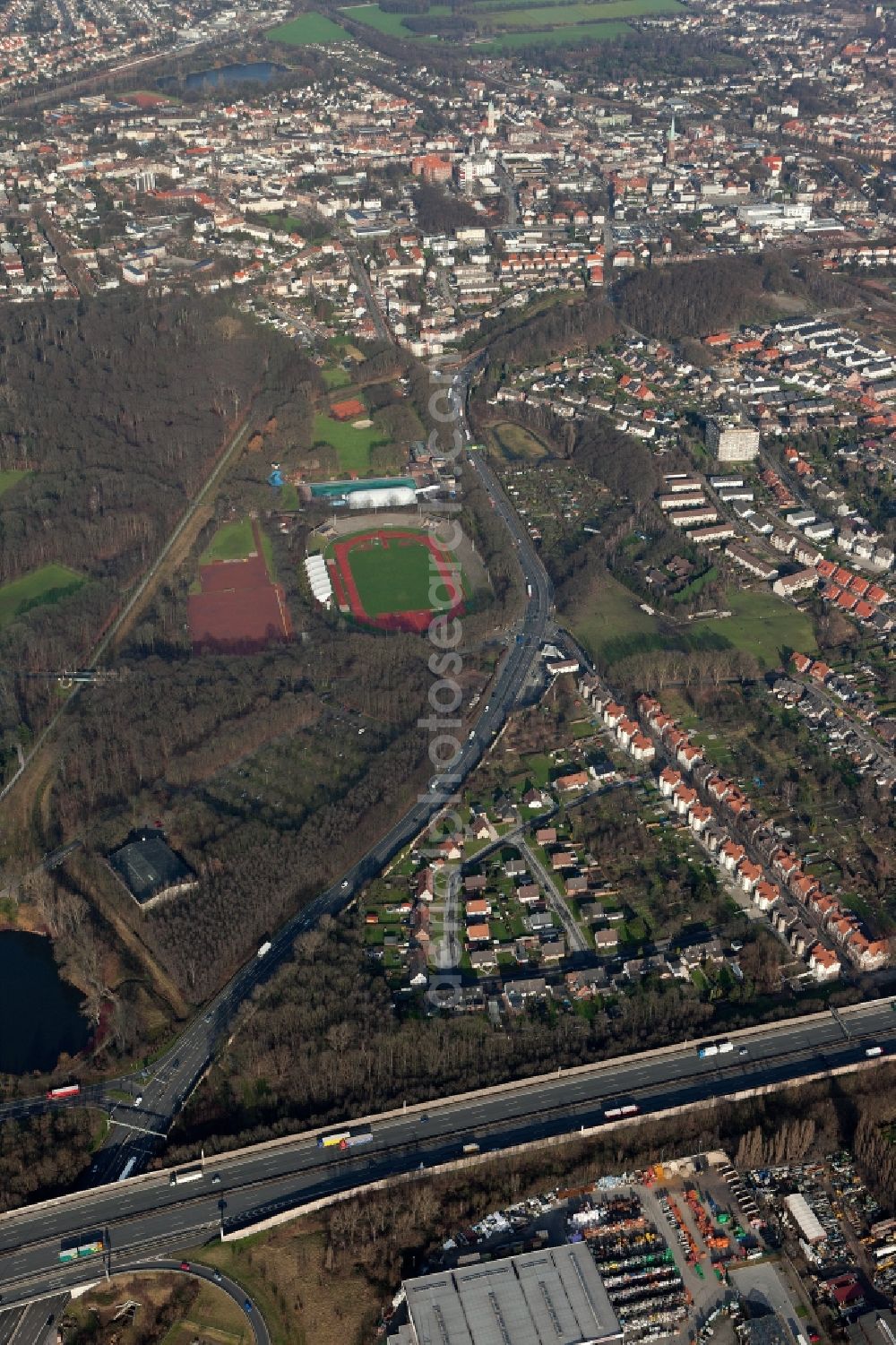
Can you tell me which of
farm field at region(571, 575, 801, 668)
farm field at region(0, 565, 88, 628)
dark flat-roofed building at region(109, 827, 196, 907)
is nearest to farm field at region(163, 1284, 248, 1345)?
dark flat-roofed building at region(109, 827, 196, 907)

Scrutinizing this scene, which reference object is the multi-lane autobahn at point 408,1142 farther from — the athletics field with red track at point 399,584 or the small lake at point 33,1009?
the athletics field with red track at point 399,584

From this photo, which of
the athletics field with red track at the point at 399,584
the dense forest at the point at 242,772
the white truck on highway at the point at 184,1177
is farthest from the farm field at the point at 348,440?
the white truck on highway at the point at 184,1177

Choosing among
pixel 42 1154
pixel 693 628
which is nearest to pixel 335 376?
pixel 693 628

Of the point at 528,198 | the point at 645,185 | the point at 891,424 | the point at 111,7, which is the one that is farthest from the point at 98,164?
the point at 891,424

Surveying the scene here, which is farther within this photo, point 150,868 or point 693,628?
point 693,628

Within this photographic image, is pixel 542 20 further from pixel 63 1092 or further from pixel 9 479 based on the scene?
pixel 63 1092

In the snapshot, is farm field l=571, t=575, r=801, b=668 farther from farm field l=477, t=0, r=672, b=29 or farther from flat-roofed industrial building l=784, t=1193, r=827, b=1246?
farm field l=477, t=0, r=672, b=29

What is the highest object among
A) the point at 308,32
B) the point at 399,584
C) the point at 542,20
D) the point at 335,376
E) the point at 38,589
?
the point at 308,32
